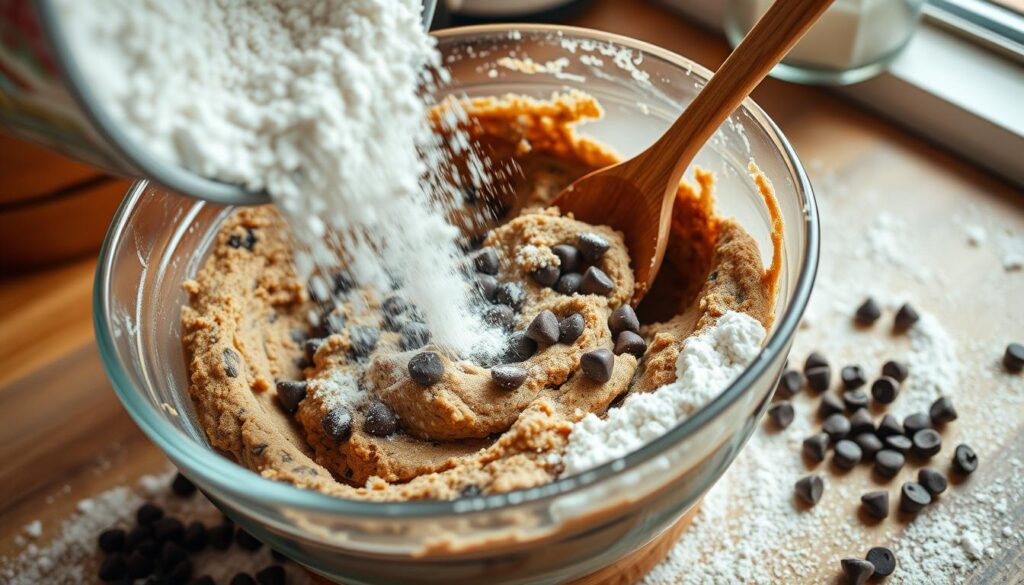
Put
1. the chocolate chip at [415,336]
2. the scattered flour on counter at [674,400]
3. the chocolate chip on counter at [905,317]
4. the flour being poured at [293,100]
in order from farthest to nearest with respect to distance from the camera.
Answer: the chocolate chip on counter at [905,317] → the chocolate chip at [415,336] → the scattered flour on counter at [674,400] → the flour being poured at [293,100]

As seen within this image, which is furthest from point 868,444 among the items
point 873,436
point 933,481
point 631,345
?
point 631,345

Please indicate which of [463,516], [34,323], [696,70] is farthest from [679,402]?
[34,323]

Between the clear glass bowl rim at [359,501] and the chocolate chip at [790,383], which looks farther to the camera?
the chocolate chip at [790,383]

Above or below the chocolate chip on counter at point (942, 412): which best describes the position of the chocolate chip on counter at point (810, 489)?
below

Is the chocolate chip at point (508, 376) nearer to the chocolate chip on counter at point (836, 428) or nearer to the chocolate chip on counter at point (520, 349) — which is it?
the chocolate chip on counter at point (520, 349)

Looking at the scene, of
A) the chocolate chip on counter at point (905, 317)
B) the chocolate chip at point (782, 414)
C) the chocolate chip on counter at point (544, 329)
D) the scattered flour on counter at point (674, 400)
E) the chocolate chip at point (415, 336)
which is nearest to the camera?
the scattered flour on counter at point (674, 400)

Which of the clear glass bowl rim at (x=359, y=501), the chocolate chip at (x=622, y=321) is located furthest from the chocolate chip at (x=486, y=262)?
the clear glass bowl rim at (x=359, y=501)

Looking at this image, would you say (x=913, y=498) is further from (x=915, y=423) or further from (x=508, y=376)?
(x=508, y=376)
